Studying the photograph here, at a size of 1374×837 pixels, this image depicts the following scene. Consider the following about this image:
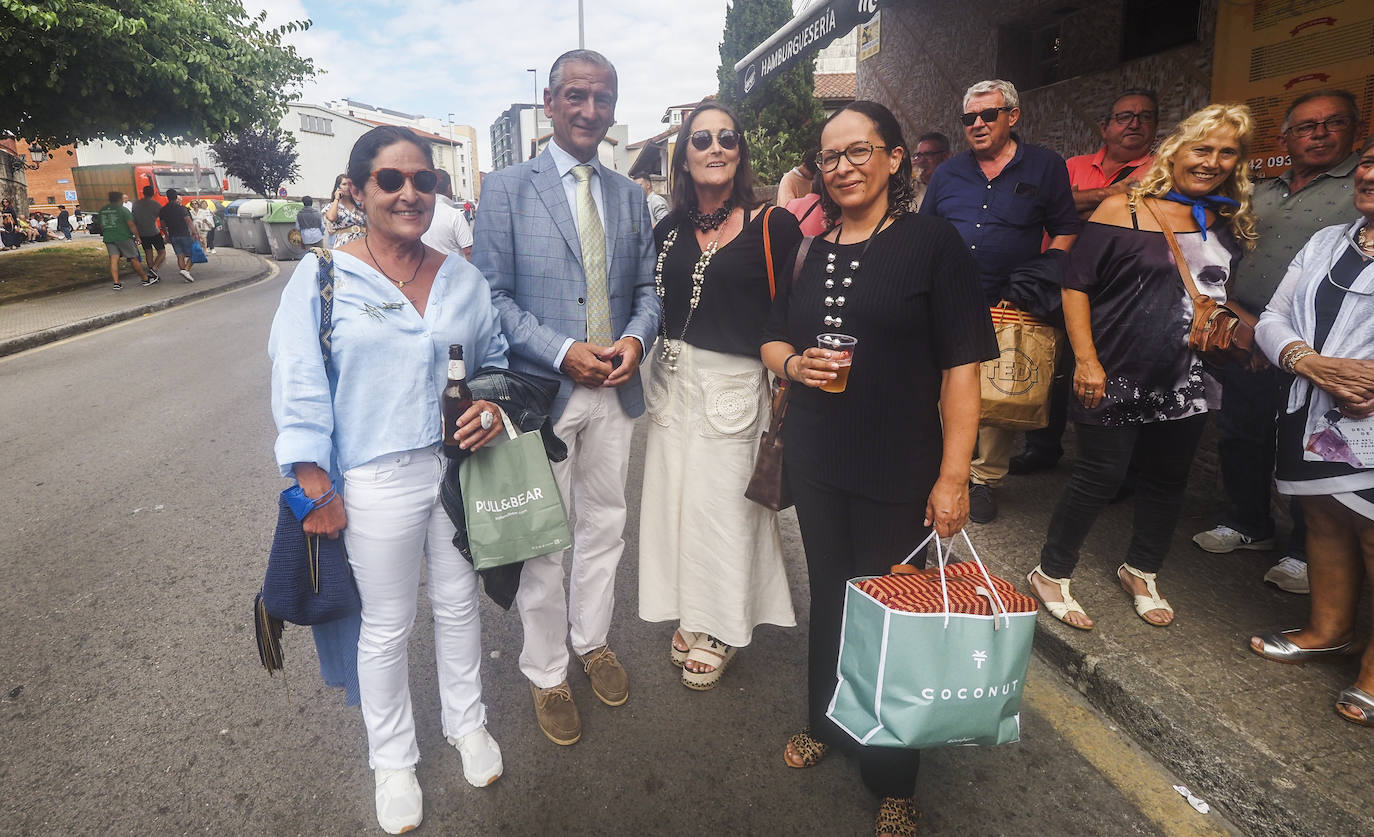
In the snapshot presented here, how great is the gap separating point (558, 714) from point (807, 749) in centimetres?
86

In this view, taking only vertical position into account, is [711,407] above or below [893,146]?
below

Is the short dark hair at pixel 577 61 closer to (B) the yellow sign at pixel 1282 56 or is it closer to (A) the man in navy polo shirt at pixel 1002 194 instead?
(A) the man in navy polo shirt at pixel 1002 194

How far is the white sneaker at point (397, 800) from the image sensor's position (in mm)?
2133

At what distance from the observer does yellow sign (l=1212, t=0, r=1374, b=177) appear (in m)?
3.50

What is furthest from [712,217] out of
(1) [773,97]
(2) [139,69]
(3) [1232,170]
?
(1) [773,97]

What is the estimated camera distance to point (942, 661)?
5.54 feet

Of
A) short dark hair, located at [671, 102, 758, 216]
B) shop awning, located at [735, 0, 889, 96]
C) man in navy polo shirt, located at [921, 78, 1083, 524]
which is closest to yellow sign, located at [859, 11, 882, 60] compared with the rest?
shop awning, located at [735, 0, 889, 96]

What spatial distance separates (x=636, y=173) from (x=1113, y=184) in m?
5.36

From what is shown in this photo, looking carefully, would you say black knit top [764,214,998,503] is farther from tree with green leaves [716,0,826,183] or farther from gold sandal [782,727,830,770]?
tree with green leaves [716,0,826,183]

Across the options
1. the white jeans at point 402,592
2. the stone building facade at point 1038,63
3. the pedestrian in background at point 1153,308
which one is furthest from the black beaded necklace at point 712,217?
the stone building facade at point 1038,63

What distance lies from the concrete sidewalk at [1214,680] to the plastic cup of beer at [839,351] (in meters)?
1.60

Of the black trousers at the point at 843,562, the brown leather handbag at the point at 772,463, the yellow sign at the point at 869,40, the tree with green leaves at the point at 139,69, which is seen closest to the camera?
the black trousers at the point at 843,562

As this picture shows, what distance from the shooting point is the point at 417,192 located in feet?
6.74

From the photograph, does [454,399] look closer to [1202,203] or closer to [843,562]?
[843,562]
